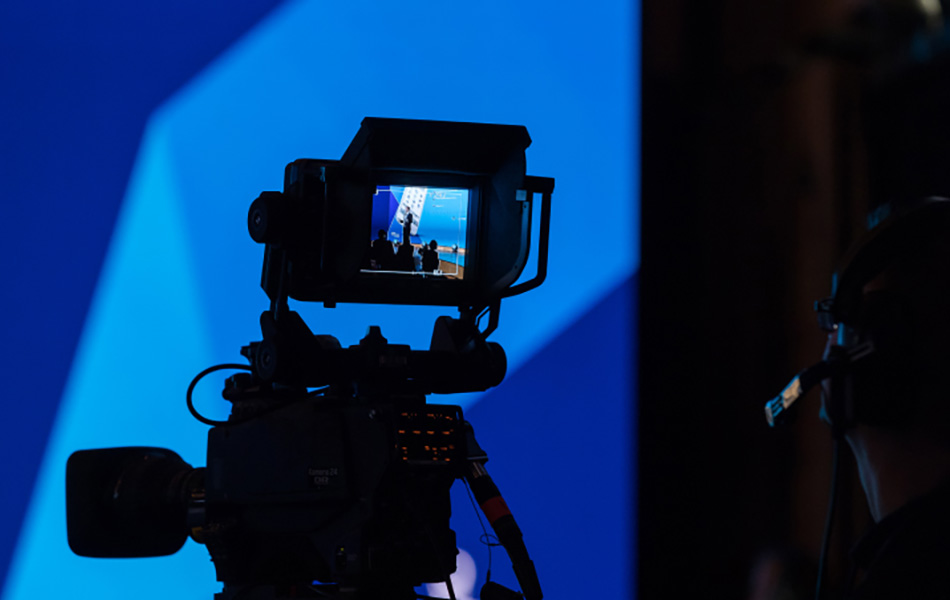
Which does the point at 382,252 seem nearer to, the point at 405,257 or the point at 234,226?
the point at 405,257

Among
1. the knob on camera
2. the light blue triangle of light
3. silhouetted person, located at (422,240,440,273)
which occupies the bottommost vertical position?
the light blue triangle of light

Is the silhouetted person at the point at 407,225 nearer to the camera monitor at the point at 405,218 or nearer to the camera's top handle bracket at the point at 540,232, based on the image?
the camera monitor at the point at 405,218

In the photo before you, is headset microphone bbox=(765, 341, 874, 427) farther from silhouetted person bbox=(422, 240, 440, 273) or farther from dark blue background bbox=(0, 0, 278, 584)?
dark blue background bbox=(0, 0, 278, 584)

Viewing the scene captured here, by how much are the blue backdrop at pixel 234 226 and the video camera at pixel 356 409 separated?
72 centimetres

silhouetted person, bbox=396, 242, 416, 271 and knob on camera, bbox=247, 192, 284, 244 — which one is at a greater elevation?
knob on camera, bbox=247, 192, 284, 244

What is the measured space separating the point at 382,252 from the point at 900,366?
708 millimetres

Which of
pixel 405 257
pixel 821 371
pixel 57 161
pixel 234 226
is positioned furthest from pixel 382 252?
pixel 57 161

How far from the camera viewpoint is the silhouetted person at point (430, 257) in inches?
49.1

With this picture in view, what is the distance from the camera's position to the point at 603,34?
2.35 metres

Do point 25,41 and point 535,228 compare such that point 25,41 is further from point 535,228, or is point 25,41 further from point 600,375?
point 600,375

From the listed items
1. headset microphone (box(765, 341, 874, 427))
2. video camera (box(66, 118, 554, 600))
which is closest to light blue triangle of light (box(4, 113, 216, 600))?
video camera (box(66, 118, 554, 600))

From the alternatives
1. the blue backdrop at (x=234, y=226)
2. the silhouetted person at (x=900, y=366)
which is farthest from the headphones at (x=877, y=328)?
the blue backdrop at (x=234, y=226)

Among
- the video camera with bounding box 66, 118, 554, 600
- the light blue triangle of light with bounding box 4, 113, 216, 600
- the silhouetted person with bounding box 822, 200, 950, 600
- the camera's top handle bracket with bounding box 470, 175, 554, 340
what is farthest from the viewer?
the light blue triangle of light with bounding box 4, 113, 216, 600

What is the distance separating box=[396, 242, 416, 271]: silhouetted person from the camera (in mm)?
1239
